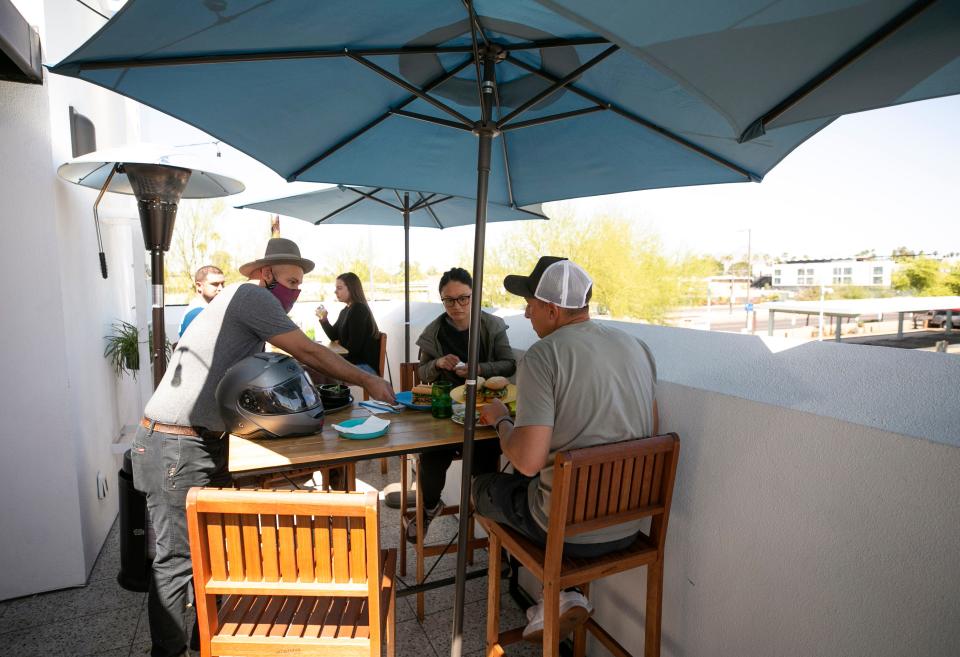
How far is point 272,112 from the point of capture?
2.04 m

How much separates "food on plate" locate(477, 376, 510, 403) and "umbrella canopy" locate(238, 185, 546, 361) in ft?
6.37

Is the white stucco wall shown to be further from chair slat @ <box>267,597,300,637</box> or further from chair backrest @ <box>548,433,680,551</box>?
chair backrest @ <box>548,433,680,551</box>

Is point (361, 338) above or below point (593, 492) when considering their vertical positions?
above

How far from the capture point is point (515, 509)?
1.88m

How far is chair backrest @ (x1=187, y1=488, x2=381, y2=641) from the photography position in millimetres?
1239

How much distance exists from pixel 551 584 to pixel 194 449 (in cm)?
151

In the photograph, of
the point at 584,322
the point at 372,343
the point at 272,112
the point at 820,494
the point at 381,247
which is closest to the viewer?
the point at 820,494

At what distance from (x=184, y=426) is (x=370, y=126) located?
4.97ft

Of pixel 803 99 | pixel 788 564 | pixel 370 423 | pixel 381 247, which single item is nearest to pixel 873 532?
pixel 788 564

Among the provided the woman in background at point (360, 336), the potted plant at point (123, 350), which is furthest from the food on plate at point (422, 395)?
the potted plant at point (123, 350)

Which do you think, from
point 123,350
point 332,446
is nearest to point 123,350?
point 123,350

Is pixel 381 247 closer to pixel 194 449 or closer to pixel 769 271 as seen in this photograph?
pixel 194 449

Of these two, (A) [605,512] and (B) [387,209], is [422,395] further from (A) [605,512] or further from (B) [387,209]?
(B) [387,209]

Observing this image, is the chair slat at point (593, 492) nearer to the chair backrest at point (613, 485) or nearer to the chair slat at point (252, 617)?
the chair backrest at point (613, 485)
